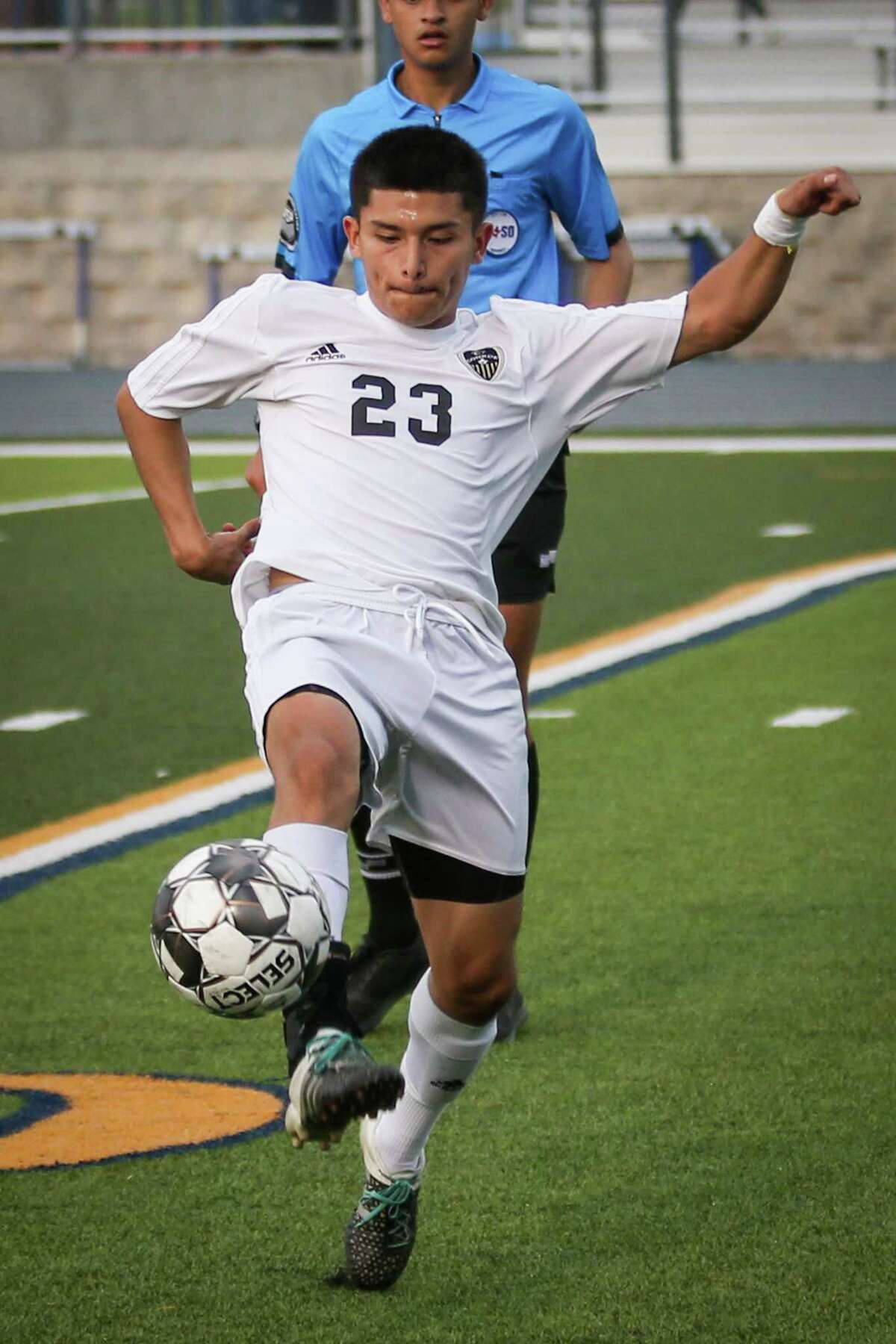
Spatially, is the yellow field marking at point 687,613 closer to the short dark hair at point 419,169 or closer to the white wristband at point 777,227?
the white wristband at point 777,227

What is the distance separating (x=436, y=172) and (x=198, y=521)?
71 cm

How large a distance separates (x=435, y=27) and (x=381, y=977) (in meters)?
2.06

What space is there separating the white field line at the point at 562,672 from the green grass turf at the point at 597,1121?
0.78 feet

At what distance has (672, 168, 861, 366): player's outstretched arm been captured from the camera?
402cm

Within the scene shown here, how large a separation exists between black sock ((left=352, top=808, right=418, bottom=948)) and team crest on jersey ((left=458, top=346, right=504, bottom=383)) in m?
1.53

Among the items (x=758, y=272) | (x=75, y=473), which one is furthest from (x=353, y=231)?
(x=75, y=473)

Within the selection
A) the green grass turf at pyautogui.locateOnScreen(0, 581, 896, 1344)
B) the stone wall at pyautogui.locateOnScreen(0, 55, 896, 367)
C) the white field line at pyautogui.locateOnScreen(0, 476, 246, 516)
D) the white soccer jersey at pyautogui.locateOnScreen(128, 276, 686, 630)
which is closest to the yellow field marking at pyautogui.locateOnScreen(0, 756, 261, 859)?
the green grass turf at pyautogui.locateOnScreen(0, 581, 896, 1344)

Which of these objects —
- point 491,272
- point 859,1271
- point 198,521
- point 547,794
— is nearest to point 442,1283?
point 859,1271

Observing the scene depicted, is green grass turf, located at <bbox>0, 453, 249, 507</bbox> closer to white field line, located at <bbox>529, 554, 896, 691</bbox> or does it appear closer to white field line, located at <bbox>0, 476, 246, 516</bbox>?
white field line, located at <bbox>0, 476, 246, 516</bbox>

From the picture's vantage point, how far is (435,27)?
5172mm

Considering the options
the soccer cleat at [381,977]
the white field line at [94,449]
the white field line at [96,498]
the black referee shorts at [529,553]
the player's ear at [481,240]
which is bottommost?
the white field line at [94,449]

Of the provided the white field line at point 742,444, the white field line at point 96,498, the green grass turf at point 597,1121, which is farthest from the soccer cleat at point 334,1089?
the white field line at point 742,444

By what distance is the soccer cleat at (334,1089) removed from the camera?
121 inches

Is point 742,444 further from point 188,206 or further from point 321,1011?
point 321,1011
